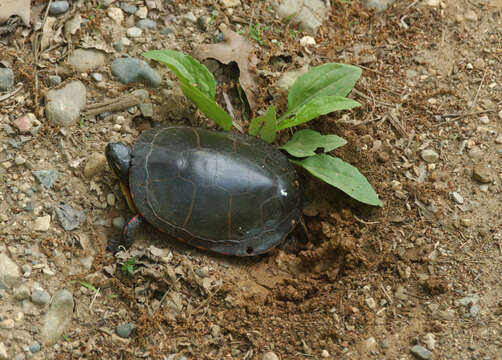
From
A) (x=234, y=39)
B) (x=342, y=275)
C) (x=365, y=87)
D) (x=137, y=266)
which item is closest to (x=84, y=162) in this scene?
(x=137, y=266)

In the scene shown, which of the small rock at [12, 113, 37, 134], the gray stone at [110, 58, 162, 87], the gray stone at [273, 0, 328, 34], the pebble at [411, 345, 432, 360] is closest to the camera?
the pebble at [411, 345, 432, 360]

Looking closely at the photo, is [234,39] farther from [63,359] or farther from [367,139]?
[63,359]

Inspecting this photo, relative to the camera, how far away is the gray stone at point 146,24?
12.8 ft

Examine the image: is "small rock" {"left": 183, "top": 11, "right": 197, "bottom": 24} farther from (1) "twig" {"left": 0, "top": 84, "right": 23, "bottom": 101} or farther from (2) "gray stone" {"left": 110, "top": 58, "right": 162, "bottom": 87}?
(1) "twig" {"left": 0, "top": 84, "right": 23, "bottom": 101}

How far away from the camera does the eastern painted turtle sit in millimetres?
3453

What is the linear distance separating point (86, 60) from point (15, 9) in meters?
0.63

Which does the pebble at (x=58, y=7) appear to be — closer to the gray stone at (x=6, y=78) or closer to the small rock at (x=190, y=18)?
the gray stone at (x=6, y=78)

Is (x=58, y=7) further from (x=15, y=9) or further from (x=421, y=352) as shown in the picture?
(x=421, y=352)

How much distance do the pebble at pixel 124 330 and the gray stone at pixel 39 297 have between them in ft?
1.55

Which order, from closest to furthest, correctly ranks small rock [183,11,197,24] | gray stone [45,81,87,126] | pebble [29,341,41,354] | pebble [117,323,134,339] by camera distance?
pebble [29,341,41,354], pebble [117,323,134,339], gray stone [45,81,87,126], small rock [183,11,197,24]

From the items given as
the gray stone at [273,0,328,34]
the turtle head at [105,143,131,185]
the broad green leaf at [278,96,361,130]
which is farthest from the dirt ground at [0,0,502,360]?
the broad green leaf at [278,96,361,130]

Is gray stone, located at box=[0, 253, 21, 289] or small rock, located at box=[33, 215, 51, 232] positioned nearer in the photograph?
gray stone, located at box=[0, 253, 21, 289]

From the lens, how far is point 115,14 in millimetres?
3877

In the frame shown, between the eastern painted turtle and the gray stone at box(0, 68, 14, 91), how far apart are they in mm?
905
